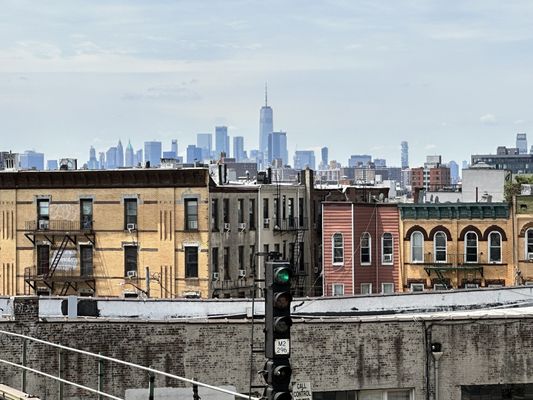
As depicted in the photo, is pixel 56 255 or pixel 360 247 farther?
pixel 360 247

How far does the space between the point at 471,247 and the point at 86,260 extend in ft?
66.8

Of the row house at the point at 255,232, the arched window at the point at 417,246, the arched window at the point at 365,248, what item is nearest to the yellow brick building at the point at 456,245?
the arched window at the point at 417,246

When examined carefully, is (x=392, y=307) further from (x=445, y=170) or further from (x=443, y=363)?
(x=445, y=170)

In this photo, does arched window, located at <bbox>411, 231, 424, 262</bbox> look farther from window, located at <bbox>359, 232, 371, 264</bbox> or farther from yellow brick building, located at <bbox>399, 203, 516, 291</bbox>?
window, located at <bbox>359, 232, 371, 264</bbox>

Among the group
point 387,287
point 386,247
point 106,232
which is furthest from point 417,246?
point 106,232

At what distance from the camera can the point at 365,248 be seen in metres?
69.5

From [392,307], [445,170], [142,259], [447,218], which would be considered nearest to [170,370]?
[392,307]

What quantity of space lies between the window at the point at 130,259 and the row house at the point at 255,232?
4.16 metres

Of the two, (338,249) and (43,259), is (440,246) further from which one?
(43,259)

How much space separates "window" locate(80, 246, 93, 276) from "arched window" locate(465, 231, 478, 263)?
19.8 m

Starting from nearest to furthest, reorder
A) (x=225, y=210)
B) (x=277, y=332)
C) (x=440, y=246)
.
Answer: (x=277, y=332)
(x=225, y=210)
(x=440, y=246)

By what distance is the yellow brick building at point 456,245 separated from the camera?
65125 mm

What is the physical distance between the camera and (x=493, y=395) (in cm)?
3297

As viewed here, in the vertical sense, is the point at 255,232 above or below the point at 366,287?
above
